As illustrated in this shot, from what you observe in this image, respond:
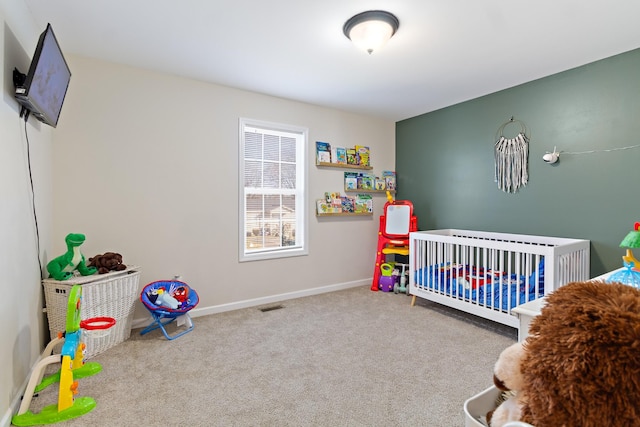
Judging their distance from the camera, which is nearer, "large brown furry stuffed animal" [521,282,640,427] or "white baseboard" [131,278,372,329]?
"large brown furry stuffed animal" [521,282,640,427]

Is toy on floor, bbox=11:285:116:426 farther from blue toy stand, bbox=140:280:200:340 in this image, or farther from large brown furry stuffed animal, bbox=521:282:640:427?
large brown furry stuffed animal, bbox=521:282:640:427

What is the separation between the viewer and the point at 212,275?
3.07 m

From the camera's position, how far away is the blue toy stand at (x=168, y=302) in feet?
8.09

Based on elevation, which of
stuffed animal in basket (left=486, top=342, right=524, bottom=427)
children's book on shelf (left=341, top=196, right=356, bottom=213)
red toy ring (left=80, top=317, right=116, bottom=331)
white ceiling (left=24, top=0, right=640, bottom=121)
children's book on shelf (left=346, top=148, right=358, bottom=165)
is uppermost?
white ceiling (left=24, top=0, right=640, bottom=121)

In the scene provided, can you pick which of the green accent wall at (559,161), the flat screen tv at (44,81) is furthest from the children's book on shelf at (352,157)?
the flat screen tv at (44,81)

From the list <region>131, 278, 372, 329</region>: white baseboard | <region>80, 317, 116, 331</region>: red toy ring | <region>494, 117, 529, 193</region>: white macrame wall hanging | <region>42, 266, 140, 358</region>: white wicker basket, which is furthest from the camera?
<region>494, 117, 529, 193</region>: white macrame wall hanging

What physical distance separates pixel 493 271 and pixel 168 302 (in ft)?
8.75

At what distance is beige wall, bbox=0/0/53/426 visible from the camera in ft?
4.83

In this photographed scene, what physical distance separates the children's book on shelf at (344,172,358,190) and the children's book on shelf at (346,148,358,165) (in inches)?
5.4

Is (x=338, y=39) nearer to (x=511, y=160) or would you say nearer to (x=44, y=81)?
(x=44, y=81)

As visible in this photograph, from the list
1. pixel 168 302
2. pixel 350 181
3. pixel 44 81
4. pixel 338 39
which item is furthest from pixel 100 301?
pixel 350 181

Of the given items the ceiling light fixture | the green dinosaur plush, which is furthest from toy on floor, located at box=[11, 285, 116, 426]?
the ceiling light fixture

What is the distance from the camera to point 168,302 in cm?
253

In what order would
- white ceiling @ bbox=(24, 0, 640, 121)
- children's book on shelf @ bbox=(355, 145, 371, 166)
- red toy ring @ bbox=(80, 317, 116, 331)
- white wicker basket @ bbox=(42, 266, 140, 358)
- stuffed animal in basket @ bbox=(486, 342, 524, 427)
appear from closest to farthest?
stuffed animal in basket @ bbox=(486, 342, 524, 427) → red toy ring @ bbox=(80, 317, 116, 331) → white ceiling @ bbox=(24, 0, 640, 121) → white wicker basket @ bbox=(42, 266, 140, 358) → children's book on shelf @ bbox=(355, 145, 371, 166)
